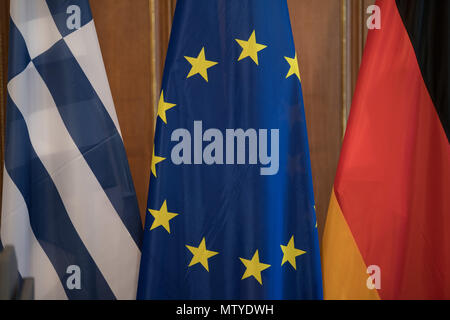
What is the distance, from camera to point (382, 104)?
121 centimetres

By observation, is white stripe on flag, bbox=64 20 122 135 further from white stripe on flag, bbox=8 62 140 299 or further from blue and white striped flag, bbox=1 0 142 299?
white stripe on flag, bbox=8 62 140 299

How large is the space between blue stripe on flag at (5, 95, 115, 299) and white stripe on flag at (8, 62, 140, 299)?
0.05 ft

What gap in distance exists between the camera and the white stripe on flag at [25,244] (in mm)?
1166

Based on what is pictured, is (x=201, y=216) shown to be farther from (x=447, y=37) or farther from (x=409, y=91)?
(x=447, y=37)

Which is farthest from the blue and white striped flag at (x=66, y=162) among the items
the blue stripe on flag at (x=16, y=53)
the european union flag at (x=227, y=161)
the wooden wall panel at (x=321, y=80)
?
the wooden wall panel at (x=321, y=80)

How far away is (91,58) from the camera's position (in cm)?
124

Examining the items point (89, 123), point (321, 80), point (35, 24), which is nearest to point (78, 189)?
point (89, 123)

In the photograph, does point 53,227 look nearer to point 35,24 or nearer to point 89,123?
point 89,123

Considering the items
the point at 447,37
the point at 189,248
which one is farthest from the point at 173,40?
the point at 447,37

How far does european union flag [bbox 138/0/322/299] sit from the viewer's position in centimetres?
122

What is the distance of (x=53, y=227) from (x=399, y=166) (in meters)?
1.00

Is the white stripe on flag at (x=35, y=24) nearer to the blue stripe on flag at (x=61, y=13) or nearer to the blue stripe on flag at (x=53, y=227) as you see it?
the blue stripe on flag at (x=61, y=13)

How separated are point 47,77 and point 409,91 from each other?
3.40 feet
